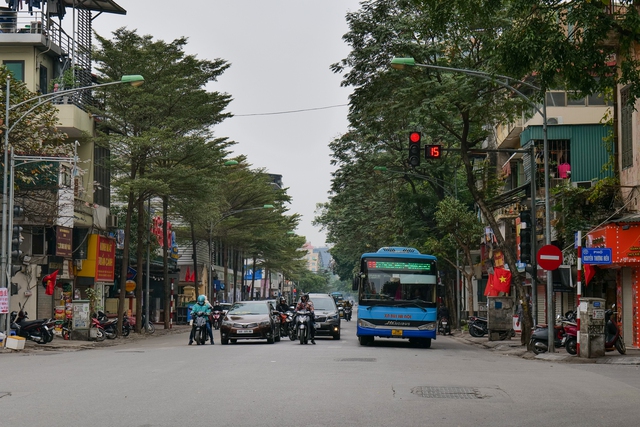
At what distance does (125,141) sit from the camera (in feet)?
129

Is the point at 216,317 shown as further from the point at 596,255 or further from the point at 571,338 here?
the point at 596,255

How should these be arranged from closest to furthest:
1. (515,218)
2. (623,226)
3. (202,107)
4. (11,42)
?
1. (623,226)
2. (11,42)
3. (202,107)
4. (515,218)

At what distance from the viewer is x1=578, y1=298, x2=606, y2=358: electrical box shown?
75.2 ft

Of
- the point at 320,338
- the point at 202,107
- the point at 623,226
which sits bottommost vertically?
the point at 320,338

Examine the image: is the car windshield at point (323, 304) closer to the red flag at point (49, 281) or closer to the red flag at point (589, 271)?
the red flag at point (589, 271)

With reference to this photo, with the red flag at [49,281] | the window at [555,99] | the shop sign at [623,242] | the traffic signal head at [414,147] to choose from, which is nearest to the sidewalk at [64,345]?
the red flag at [49,281]

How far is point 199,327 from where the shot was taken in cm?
3022

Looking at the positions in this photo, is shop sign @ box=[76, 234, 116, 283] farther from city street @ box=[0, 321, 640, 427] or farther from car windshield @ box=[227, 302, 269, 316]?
city street @ box=[0, 321, 640, 427]

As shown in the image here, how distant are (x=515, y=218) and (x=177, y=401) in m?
35.8

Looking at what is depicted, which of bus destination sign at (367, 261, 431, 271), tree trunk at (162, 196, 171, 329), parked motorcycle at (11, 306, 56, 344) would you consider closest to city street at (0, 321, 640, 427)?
bus destination sign at (367, 261, 431, 271)

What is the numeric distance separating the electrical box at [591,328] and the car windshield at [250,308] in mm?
11713

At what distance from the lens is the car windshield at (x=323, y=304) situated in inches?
1363

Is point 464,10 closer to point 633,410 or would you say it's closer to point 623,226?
point 633,410

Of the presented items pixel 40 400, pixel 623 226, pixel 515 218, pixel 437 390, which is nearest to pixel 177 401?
pixel 40 400
